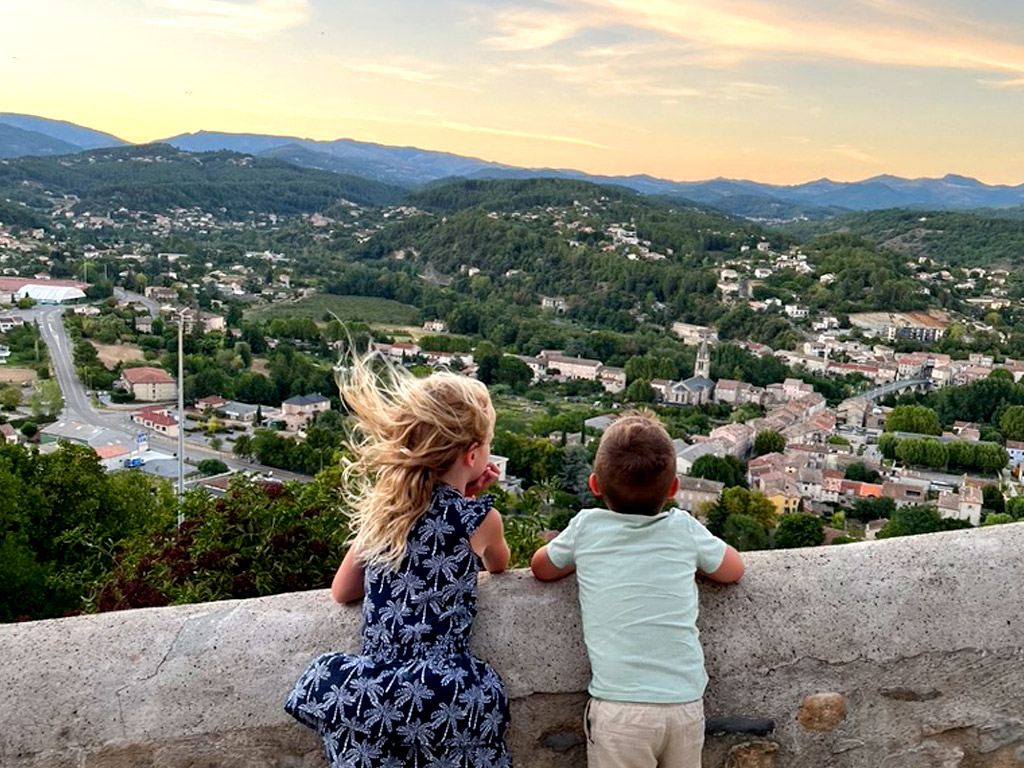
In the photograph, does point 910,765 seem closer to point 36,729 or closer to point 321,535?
point 36,729

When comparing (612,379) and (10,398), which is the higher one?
(10,398)

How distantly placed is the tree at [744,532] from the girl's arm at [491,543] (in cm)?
1951

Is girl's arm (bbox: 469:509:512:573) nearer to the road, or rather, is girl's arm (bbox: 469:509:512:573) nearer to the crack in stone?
the crack in stone

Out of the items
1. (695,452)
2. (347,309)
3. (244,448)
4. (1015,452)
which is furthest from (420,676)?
(347,309)

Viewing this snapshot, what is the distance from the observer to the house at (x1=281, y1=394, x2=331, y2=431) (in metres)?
30.8

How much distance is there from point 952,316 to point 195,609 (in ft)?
211

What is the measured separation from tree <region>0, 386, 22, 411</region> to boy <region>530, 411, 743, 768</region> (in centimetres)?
3249

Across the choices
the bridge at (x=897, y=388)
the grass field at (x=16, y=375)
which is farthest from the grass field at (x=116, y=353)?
the bridge at (x=897, y=388)

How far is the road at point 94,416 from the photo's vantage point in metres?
25.5

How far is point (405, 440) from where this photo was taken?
1.42 metres

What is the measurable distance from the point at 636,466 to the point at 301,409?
30.9 metres

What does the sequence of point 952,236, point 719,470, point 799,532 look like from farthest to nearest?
point 952,236 < point 719,470 < point 799,532

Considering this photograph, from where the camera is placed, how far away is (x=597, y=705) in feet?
4.55

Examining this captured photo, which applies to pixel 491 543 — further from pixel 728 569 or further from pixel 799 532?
pixel 799 532
